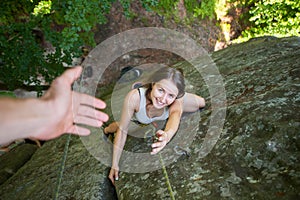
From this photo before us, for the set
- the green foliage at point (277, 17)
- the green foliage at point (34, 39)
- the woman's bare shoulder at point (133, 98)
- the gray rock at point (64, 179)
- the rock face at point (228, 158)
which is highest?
the green foliage at point (277, 17)

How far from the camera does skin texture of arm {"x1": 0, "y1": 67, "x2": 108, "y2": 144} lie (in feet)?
4.66

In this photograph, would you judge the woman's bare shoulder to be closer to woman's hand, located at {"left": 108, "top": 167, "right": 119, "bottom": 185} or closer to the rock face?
the rock face

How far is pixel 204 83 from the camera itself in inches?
158

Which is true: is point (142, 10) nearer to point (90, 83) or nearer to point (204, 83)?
point (90, 83)

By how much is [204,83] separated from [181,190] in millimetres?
2026

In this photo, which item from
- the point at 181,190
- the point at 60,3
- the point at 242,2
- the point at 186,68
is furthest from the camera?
the point at 242,2

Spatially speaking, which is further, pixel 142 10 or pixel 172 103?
pixel 142 10

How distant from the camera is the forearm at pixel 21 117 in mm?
1393

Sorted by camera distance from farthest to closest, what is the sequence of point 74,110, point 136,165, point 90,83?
point 90,83 < point 136,165 < point 74,110

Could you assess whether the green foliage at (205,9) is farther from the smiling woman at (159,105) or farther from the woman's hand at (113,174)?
the woman's hand at (113,174)

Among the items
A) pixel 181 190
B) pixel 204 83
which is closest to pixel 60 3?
pixel 204 83

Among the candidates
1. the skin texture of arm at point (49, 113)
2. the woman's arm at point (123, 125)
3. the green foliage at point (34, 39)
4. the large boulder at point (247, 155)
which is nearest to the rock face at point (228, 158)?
the large boulder at point (247, 155)

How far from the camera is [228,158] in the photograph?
245 cm

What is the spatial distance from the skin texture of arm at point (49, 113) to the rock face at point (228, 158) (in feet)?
2.89
